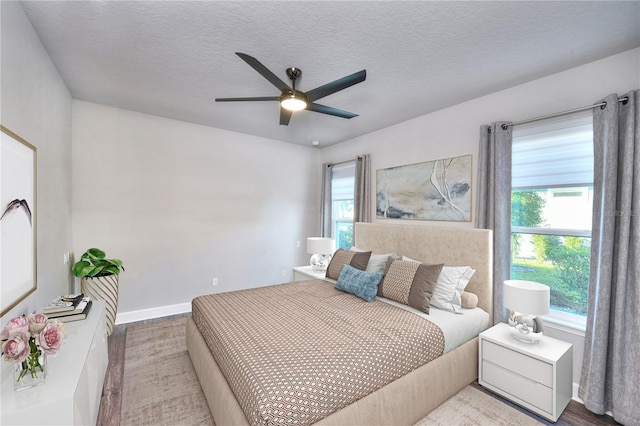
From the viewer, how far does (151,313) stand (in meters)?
3.85

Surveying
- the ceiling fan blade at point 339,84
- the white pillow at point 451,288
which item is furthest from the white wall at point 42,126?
the white pillow at point 451,288

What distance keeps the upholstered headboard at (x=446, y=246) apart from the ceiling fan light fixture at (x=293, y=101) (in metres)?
2.05

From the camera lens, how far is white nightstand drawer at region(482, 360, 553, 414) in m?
2.04

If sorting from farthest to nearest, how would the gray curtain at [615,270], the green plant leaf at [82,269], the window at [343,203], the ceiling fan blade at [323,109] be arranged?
the window at [343,203] < the green plant leaf at [82,269] < the ceiling fan blade at [323,109] < the gray curtain at [615,270]

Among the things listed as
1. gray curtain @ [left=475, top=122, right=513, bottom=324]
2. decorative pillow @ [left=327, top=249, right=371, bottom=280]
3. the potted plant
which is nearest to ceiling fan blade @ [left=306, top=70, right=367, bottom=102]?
gray curtain @ [left=475, top=122, right=513, bottom=324]

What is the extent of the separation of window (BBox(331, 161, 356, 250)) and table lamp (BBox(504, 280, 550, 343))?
275 centimetres

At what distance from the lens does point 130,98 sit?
128 inches

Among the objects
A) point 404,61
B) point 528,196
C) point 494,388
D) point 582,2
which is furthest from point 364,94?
point 494,388

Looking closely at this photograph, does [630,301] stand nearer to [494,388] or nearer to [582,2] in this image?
[494,388]

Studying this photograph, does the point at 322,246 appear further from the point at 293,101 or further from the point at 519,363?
the point at 519,363

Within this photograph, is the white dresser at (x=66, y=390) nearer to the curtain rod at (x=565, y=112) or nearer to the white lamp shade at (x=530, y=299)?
the white lamp shade at (x=530, y=299)

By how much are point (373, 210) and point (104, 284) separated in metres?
3.54

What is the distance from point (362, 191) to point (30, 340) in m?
3.82

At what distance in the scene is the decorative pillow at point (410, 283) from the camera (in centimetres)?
255
